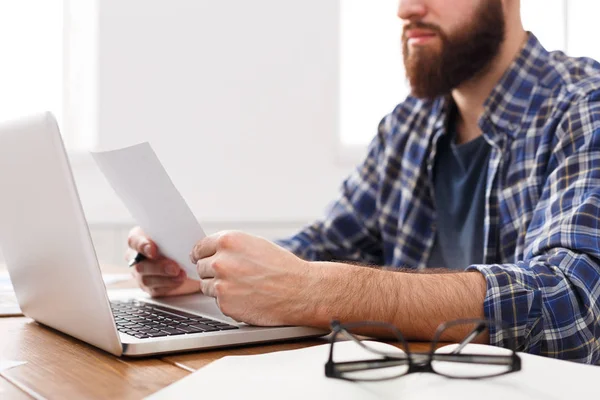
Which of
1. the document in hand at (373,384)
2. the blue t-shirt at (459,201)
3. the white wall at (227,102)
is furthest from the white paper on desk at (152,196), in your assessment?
the white wall at (227,102)

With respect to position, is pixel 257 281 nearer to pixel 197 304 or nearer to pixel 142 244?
pixel 197 304

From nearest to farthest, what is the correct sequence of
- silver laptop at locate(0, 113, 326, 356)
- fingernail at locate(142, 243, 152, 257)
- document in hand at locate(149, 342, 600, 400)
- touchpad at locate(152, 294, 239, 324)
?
document in hand at locate(149, 342, 600, 400), silver laptop at locate(0, 113, 326, 356), touchpad at locate(152, 294, 239, 324), fingernail at locate(142, 243, 152, 257)

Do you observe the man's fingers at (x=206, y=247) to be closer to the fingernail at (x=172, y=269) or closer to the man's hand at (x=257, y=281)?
the man's hand at (x=257, y=281)

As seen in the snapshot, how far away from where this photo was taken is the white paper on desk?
79 centimetres

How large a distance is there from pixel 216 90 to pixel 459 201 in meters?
1.41

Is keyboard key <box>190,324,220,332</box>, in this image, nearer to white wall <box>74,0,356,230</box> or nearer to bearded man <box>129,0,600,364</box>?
bearded man <box>129,0,600,364</box>

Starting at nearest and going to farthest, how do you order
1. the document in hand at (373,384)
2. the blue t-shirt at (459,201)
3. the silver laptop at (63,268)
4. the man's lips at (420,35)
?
the document in hand at (373,384), the silver laptop at (63,268), the blue t-shirt at (459,201), the man's lips at (420,35)

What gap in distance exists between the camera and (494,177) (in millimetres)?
1312

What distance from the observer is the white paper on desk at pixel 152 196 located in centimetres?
79

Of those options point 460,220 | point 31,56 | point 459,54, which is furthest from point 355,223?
point 31,56

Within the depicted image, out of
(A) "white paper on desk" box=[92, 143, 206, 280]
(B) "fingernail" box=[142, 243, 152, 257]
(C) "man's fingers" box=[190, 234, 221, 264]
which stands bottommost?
(B) "fingernail" box=[142, 243, 152, 257]

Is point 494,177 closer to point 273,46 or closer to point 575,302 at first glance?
point 575,302

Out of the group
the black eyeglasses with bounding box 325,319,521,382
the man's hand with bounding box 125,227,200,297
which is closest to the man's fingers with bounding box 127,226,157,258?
the man's hand with bounding box 125,227,200,297

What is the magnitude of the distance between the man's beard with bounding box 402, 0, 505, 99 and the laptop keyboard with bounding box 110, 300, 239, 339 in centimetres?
80
